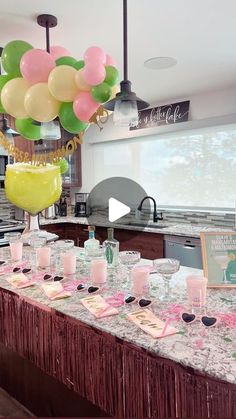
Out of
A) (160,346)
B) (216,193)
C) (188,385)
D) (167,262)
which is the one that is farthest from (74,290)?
(216,193)

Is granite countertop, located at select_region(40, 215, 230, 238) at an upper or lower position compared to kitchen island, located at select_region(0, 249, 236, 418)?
upper

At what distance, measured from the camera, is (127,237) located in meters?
3.79

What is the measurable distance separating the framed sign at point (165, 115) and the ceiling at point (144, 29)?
881 mm

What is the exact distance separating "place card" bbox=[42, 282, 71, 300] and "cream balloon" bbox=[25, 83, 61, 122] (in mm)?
928

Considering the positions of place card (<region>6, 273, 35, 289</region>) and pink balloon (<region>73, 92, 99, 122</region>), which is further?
pink balloon (<region>73, 92, 99, 122</region>)

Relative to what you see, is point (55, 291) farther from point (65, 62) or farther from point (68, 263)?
point (65, 62)

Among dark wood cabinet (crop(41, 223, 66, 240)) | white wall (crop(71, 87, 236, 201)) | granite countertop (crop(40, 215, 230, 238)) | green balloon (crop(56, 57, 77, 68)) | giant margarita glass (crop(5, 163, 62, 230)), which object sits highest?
white wall (crop(71, 87, 236, 201))

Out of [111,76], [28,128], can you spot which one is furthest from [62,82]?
[28,128]

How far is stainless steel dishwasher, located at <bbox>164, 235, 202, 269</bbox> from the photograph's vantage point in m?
3.17

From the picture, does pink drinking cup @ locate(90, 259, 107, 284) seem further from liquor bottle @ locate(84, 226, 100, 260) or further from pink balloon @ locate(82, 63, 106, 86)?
pink balloon @ locate(82, 63, 106, 86)

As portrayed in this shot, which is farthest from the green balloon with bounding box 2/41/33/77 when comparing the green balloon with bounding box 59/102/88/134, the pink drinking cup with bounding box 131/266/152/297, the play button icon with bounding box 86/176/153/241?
the play button icon with bounding box 86/176/153/241

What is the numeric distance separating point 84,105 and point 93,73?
19 cm

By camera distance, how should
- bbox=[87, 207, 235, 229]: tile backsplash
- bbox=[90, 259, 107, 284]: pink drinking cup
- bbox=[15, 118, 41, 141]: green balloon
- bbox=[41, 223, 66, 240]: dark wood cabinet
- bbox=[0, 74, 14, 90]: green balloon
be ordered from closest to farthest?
bbox=[90, 259, 107, 284]: pink drinking cup → bbox=[0, 74, 14, 90]: green balloon → bbox=[15, 118, 41, 141]: green balloon → bbox=[87, 207, 235, 229]: tile backsplash → bbox=[41, 223, 66, 240]: dark wood cabinet

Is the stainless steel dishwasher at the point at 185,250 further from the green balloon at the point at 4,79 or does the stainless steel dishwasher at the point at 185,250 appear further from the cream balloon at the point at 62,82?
the green balloon at the point at 4,79
